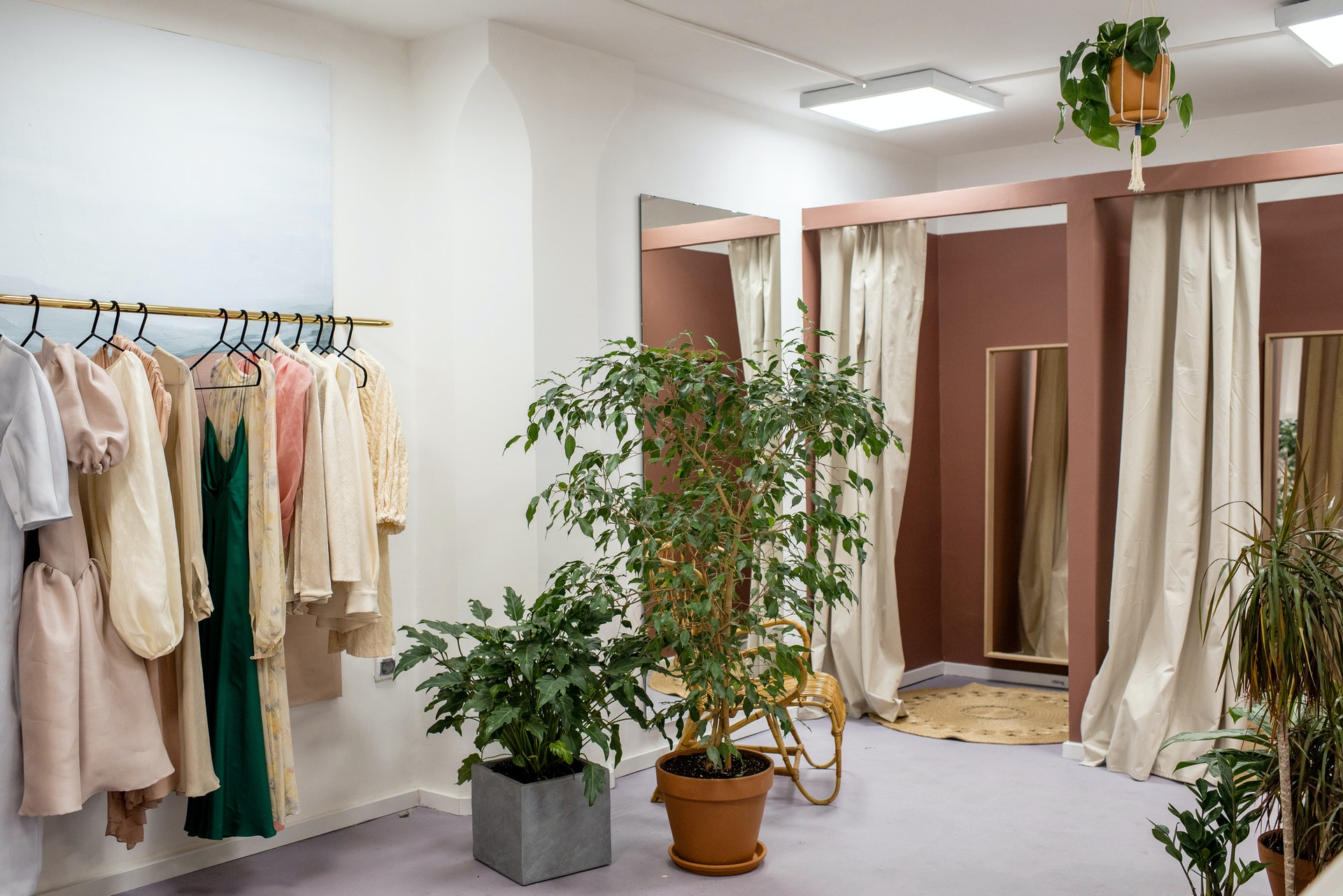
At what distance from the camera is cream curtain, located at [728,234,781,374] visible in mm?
5160

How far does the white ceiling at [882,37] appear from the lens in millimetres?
3926

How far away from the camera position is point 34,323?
3168 mm

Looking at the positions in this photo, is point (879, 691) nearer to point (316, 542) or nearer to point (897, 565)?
point (897, 565)

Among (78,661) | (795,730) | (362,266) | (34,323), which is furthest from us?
(795,730)

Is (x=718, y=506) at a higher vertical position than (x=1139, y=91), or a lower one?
lower

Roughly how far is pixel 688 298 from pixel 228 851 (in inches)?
108

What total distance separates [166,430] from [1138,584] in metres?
3.57

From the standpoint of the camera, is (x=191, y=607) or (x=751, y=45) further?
(x=751, y=45)

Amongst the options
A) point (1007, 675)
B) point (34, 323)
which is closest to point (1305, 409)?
point (1007, 675)

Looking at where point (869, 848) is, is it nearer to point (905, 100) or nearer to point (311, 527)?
point (311, 527)

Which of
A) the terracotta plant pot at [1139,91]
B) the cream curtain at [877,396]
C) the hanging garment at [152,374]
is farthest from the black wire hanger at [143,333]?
the cream curtain at [877,396]

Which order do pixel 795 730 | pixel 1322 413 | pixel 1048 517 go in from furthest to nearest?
pixel 1048 517 → pixel 1322 413 → pixel 795 730

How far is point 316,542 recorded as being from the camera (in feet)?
11.3

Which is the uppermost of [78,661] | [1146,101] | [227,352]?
[1146,101]
